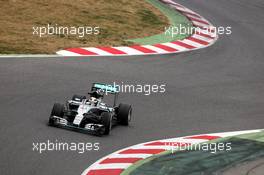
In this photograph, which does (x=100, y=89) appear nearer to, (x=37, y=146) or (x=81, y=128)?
(x=81, y=128)

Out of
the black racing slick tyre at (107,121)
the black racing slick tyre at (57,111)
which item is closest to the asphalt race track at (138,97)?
the black racing slick tyre at (107,121)

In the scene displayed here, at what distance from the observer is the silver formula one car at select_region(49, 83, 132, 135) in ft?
61.3

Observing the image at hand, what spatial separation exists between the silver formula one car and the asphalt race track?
0.25 metres

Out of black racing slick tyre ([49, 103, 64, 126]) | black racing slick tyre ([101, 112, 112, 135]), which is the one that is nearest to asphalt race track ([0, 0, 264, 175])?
black racing slick tyre ([101, 112, 112, 135])

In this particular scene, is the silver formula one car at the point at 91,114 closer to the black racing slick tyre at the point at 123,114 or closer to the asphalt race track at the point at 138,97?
the black racing slick tyre at the point at 123,114

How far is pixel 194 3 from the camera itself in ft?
123

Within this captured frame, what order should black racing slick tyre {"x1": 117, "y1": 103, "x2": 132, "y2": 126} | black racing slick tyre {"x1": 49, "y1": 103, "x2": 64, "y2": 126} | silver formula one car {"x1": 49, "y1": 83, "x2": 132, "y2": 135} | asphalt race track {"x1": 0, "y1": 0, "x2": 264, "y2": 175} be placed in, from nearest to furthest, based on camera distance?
asphalt race track {"x1": 0, "y1": 0, "x2": 264, "y2": 175}, silver formula one car {"x1": 49, "y1": 83, "x2": 132, "y2": 135}, black racing slick tyre {"x1": 49, "y1": 103, "x2": 64, "y2": 126}, black racing slick tyre {"x1": 117, "y1": 103, "x2": 132, "y2": 126}

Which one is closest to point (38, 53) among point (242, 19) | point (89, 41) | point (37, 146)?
point (89, 41)

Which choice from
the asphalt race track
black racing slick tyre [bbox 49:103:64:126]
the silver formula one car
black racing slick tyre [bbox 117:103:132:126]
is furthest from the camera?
black racing slick tyre [bbox 117:103:132:126]

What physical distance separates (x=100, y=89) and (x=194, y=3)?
1851cm

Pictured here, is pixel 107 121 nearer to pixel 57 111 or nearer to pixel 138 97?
pixel 57 111

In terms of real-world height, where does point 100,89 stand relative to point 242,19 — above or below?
below

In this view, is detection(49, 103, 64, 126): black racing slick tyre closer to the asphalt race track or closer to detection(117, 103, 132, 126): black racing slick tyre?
the asphalt race track

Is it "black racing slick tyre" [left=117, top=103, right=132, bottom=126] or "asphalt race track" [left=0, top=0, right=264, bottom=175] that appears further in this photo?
"black racing slick tyre" [left=117, top=103, right=132, bottom=126]
